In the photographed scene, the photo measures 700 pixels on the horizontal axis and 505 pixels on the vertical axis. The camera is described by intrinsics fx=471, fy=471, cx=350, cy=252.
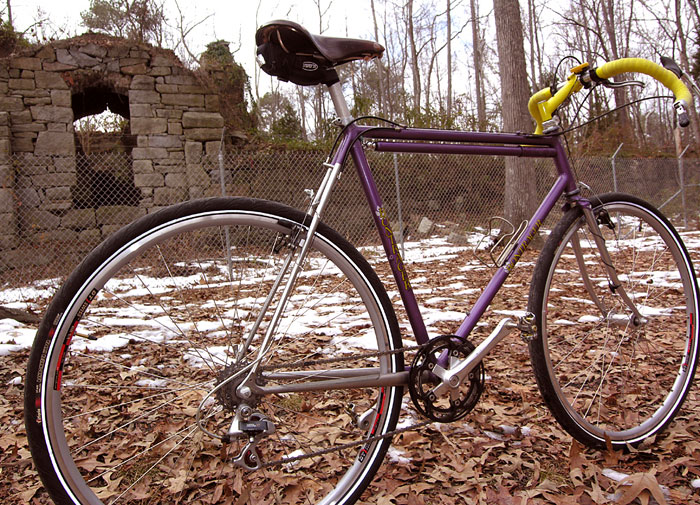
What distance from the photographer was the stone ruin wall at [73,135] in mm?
7445

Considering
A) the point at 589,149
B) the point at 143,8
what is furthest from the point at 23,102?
the point at 589,149

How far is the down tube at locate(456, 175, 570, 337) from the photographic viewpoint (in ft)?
5.31

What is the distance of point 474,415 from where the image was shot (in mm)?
2088

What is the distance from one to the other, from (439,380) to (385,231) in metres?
0.50

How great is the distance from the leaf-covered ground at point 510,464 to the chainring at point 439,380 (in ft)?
0.95

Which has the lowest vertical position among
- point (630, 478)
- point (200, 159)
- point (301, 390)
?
point (630, 478)

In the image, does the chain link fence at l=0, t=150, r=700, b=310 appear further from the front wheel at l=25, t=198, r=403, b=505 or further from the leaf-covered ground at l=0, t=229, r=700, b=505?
the front wheel at l=25, t=198, r=403, b=505

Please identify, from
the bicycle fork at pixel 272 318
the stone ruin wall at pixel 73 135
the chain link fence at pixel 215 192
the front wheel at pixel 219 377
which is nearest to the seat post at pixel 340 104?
the bicycle fork at pixel 272 318

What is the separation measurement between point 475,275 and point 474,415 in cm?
371

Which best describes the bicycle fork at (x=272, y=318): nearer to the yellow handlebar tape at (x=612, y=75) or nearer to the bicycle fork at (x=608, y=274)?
the yellow handlebar tape at (x=612, y=75)

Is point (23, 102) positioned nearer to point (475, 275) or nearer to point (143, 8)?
point (143, 8)

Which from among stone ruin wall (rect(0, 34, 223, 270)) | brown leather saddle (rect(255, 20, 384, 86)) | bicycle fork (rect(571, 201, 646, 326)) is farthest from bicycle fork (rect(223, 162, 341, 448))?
stone ruin wall (rect(0, 34, 223, 270))

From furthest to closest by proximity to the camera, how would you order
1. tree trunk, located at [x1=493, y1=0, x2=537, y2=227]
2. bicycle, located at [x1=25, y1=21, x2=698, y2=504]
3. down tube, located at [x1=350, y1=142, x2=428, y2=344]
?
tree trunk, located at [x1=493, y1=0, x2=537, y2=227] → down tube, located at [x1=350, y1=142, x2=428, y2=344] → bicycle, located at [x1=25, y1=21, x2=698, y2=504]

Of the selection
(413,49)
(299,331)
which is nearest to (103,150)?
(299,331)
